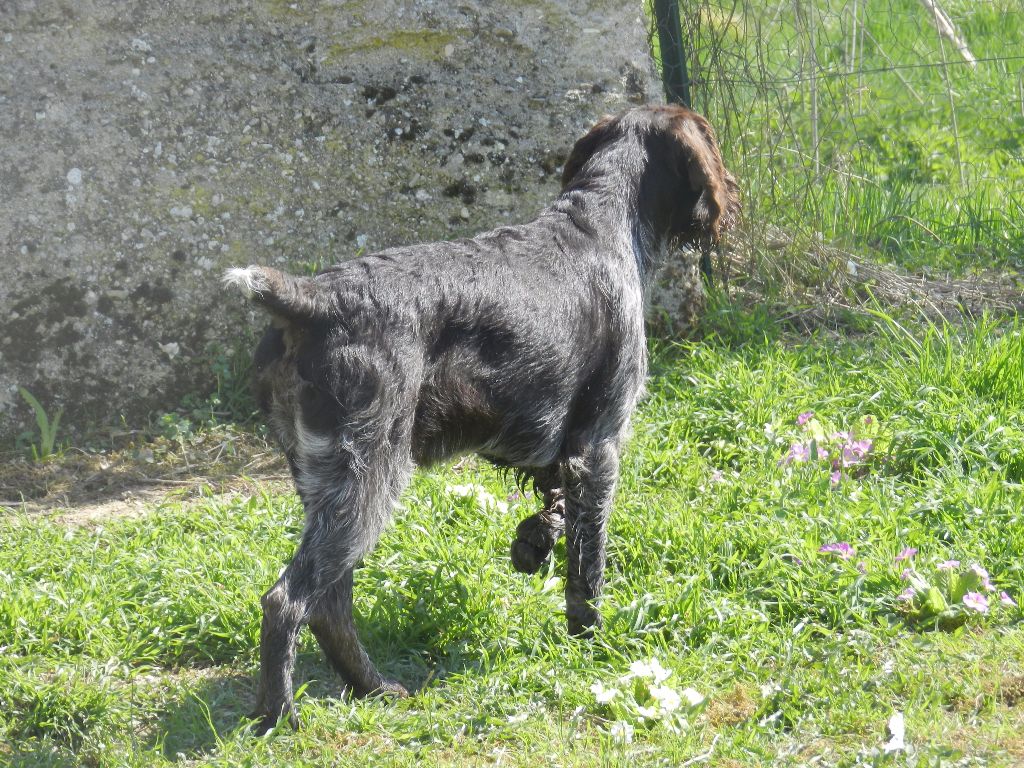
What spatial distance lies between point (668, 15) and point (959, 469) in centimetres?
272

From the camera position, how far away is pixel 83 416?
4973 mm

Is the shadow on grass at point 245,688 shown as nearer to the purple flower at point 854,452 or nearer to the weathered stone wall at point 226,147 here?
the purple flower at point 854,452

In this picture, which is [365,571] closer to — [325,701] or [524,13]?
[325,701]

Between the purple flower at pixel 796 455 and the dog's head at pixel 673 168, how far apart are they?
0.89 metres

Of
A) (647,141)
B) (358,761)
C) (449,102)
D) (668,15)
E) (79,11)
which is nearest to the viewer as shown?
(358,761)

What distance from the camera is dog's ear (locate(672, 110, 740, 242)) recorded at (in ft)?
13.5

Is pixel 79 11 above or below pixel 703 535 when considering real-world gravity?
above

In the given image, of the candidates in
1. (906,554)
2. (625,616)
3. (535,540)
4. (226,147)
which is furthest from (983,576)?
(226,147)

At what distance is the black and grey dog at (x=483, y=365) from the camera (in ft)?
10.3

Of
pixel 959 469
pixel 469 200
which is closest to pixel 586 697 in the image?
pixel 959 469

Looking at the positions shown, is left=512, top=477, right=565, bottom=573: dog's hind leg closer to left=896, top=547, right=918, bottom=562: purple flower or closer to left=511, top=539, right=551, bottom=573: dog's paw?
left=511, top=539, right=551, bottom=573: dog's paw

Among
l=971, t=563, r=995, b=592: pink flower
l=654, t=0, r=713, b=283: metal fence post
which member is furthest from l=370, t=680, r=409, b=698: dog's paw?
l=654, t=0, r=713, b=283: metal fence post

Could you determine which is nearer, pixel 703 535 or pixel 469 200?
pixel 703 535

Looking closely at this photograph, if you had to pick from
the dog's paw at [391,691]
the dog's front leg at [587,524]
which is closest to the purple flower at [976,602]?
the dog's front leg at [587,524]
